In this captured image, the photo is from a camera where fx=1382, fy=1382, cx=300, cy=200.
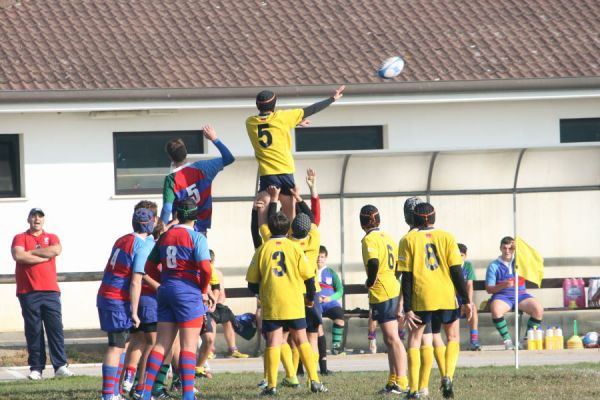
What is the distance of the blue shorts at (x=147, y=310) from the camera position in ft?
45.5

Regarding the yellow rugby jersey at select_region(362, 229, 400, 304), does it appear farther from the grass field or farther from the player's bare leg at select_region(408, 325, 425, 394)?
the player's bare leg at select_region(408, 325, 425, 394)

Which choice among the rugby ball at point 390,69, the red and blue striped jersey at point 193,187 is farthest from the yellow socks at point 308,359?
the rugby ball at point 390,69

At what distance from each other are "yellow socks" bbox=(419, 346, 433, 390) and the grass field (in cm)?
16

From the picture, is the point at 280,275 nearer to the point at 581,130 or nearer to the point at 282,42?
the point at 282,42

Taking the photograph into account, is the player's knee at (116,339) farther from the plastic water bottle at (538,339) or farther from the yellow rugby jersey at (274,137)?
the plastic water bottle at (538,339)

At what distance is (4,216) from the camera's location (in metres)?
23.8

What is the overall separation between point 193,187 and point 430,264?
282cm

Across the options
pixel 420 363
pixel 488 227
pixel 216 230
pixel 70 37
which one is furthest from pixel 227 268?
pixel 420 363

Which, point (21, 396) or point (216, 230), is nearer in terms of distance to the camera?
point (21, 396)

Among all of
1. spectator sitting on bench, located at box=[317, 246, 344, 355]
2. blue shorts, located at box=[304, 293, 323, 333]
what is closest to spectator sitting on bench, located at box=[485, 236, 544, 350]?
spectator sitting on bench, located at box=[317, 246, 344, 355]

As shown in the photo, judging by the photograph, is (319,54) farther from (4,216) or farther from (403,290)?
(403,290)

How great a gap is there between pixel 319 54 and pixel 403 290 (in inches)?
508

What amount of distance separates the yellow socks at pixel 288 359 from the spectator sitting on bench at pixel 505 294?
22.3 ft

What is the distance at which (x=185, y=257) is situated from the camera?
12633mm
